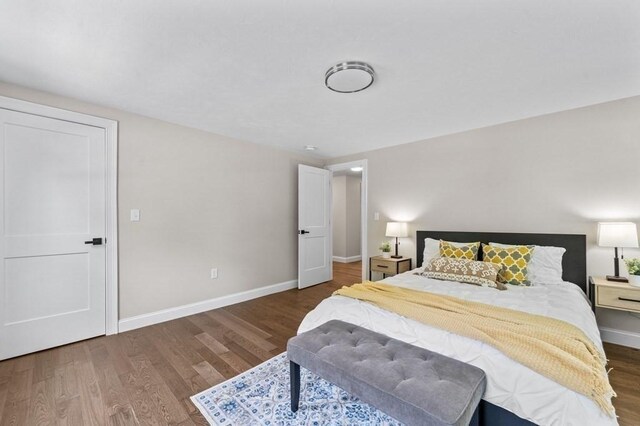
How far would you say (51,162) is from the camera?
99.8 inches

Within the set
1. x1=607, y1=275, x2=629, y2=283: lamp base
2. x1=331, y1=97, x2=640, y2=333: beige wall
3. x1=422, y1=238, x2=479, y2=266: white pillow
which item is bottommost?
x1=607, y1=275, x2=629, y2=283: lamp base

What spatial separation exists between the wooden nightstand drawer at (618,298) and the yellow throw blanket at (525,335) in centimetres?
120

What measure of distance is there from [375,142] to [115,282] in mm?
3671

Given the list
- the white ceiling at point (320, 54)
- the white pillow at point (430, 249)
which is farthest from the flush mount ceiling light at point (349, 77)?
the white pillow at point (430, 249)

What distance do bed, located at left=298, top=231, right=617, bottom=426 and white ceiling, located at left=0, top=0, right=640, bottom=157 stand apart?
5.61ft

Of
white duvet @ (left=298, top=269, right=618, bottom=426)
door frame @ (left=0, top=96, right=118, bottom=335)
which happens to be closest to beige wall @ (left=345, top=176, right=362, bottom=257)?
white duvet @ (left=298, top=269, right=618, bottom=426)

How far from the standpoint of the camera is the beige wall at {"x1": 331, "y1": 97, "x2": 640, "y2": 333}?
263 cm

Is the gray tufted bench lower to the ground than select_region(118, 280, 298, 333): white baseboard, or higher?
higher

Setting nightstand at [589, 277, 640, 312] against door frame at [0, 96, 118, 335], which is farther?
door frame at [0, 96, 118, 335]

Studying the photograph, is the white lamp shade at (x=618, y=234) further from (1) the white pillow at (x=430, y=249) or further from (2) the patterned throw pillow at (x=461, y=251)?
(1) the white pillow at (x=430, y=249)

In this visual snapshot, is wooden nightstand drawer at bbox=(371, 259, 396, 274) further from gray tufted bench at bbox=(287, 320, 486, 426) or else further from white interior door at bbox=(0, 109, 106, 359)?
white interior door at bbox=(0, 109, 106, 359)

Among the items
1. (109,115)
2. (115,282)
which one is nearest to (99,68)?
(109,115)

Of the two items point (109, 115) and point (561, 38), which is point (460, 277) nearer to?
point (561, 38)

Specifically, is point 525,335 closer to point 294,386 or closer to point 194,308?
point 294,386
